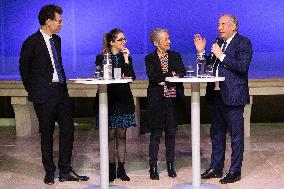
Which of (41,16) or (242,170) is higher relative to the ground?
(41,16)

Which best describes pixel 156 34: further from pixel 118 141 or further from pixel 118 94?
pixel 118 141

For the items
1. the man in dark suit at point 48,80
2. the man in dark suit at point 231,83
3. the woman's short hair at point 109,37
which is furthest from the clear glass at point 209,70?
the man in dark suit at point 48,80

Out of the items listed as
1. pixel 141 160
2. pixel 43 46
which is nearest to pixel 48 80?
pixel 43 46

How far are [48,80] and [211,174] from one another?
170 centimetres

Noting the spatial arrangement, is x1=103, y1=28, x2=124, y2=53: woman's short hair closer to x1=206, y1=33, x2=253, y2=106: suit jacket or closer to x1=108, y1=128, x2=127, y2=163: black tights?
x1=108, y1=128, x2=127, y2=163: black tights

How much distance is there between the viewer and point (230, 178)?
4.88 metres

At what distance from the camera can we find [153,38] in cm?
490

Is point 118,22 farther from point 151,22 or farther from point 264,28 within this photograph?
point 264,28

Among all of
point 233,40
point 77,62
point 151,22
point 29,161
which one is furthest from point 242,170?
point 151,22

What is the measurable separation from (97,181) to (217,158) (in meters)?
1.12

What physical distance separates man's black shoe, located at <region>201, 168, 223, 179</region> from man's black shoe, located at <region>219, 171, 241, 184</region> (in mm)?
147

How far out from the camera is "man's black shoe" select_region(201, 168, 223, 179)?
16.6 feet

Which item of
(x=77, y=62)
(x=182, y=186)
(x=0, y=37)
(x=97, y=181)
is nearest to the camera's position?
(x=182, y=186)

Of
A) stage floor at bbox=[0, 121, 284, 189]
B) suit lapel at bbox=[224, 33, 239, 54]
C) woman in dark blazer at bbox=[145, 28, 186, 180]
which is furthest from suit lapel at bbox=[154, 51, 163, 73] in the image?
stage floor at bbox=[0, 121, 284, 189]
